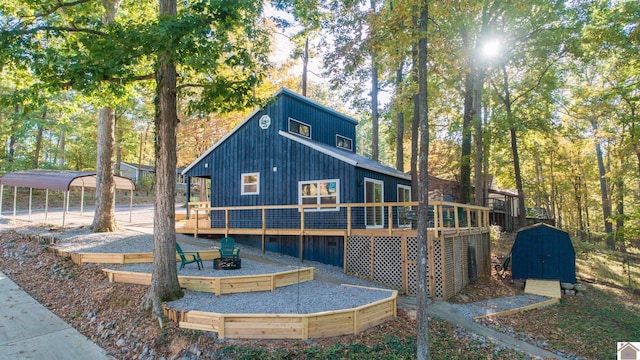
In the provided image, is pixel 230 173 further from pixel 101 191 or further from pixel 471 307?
pixel 471 307

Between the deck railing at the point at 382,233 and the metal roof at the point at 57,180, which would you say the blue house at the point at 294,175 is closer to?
the deck railing at the point at 382,233

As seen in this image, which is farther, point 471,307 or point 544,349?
point 471,307

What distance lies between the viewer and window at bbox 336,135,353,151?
1651 cm

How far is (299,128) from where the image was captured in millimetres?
14344

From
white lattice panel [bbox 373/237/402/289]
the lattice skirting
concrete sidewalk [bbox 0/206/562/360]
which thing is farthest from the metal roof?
white lattice panel [bbox 373/237/402/289]

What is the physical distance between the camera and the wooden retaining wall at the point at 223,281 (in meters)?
7.61

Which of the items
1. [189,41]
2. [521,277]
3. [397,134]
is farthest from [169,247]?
[397,134]

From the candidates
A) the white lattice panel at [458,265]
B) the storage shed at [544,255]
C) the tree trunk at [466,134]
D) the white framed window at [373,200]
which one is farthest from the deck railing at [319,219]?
the tree trunk at [466,134]

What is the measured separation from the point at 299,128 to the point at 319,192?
3247 mm

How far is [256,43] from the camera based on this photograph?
27.8ft

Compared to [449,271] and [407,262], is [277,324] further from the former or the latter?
[449,271]

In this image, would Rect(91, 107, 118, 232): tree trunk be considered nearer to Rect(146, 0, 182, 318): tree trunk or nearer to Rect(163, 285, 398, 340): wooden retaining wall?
Rect(146, 0, 182, 318): tree trunk

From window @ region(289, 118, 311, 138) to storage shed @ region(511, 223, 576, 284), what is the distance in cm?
900

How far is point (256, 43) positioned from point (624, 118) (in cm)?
1602
